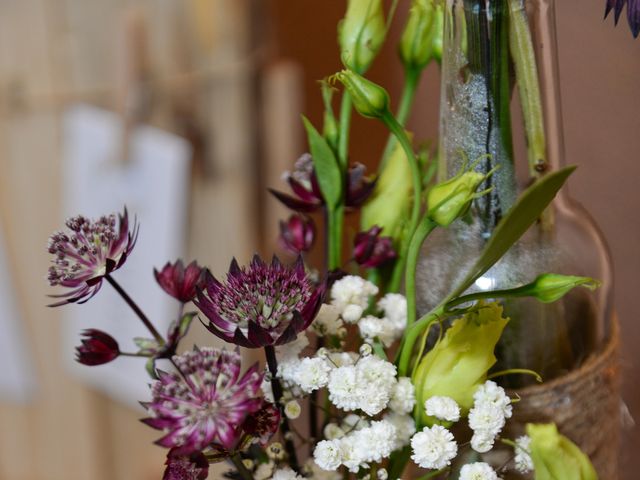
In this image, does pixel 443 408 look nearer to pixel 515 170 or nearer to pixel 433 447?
pixel 433 447

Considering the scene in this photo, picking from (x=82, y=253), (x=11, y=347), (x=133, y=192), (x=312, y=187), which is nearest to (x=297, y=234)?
(x=312, y=187)

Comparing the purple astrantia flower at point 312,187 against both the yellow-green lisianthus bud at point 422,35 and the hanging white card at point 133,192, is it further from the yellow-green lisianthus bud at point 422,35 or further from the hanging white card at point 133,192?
the hanging white card at point 133,192

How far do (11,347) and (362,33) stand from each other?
951 millimetres

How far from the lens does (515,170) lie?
1.28 ft

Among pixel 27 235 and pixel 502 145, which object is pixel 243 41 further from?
pixel 502 145

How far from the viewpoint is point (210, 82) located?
110cm

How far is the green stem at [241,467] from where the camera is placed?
1.09 feet

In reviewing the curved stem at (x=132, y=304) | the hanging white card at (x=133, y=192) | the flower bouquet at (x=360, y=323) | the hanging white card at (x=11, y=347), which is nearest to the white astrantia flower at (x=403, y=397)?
the flower bouquet at (x=360, y=323)

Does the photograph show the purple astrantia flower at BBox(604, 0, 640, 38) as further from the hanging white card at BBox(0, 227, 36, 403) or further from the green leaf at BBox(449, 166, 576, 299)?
the hanging white card at BBox(0, 227, 36, 403)

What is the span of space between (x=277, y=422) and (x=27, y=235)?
95cm

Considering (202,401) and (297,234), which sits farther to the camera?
(297,234)

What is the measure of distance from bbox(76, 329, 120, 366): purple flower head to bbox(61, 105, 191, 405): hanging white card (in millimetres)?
704

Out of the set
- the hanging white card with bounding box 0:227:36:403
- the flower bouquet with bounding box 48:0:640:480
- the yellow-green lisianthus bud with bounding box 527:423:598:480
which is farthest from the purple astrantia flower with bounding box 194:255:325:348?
the hanging white card with bounding box 0:227:36:403

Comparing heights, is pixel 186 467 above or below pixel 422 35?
below
